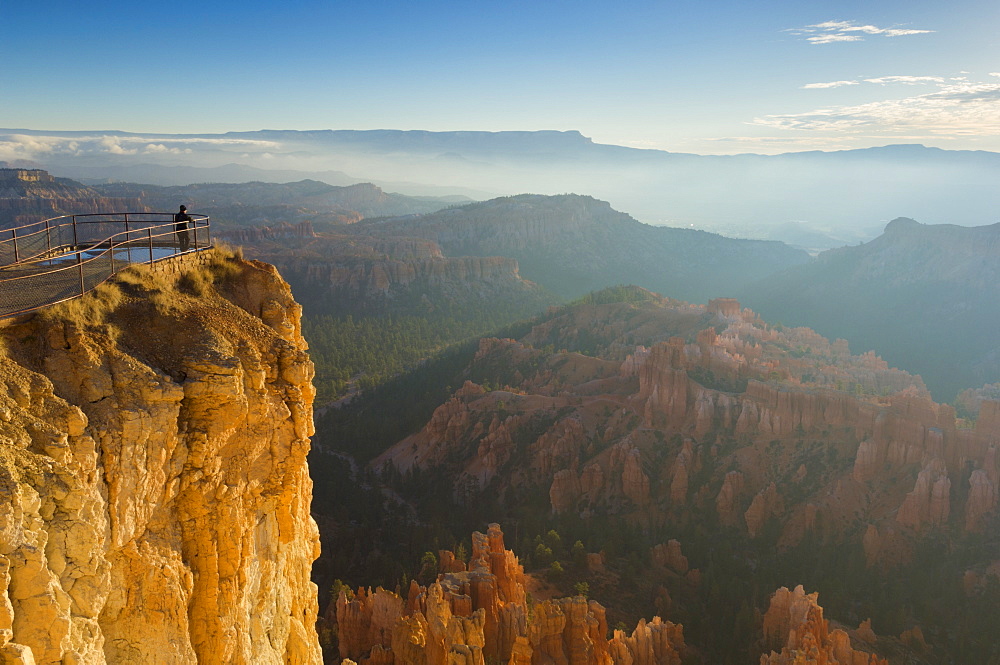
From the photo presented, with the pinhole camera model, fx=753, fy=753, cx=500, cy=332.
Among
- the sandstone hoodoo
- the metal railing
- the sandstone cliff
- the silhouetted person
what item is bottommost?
the sandstone hoodoo

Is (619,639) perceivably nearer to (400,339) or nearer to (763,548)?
(763,548)

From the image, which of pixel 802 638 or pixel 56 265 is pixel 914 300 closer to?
pixel 802 638

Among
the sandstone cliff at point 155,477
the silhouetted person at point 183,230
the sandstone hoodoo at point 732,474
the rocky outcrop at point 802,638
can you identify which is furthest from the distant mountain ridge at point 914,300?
the sandstone cliff at point 155,477

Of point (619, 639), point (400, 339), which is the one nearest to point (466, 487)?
point (619, 639)

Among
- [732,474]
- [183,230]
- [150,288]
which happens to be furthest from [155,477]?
[732,474]

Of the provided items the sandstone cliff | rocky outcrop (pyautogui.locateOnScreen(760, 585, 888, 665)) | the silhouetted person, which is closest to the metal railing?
the silhouetted person

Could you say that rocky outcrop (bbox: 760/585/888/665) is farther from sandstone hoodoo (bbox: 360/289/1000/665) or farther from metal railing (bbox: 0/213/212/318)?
metal railing (bbox: 0/213/212/318)
